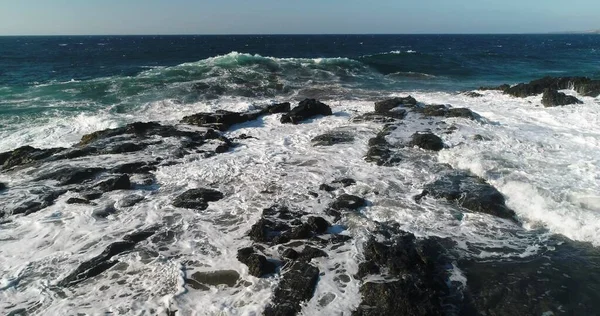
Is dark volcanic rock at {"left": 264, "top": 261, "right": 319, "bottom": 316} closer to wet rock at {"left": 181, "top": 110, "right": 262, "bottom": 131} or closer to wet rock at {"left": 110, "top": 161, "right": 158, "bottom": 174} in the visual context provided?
wet rock at {"left": 110, "top": 161, "right": 158, "bottom": 174}

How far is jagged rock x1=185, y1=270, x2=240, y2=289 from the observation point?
21.9 ft

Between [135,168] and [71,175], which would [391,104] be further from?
[71,175]

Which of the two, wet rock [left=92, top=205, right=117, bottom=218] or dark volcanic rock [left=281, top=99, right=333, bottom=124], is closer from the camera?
wet rock [left=92, top=205, right=117, bottom=218]

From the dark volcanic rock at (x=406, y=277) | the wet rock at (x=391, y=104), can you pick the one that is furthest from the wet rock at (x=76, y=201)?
the wet rock at (x=391, y=104)

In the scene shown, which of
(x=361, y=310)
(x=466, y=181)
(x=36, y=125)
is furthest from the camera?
(x=36, y=125)

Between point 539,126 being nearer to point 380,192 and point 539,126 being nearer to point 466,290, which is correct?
point 380,192

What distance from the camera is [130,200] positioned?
969 centimetres

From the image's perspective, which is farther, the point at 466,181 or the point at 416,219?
the point at 466,181

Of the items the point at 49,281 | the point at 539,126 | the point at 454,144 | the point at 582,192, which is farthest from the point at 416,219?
the point at 539,126

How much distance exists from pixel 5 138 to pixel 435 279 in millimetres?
17108

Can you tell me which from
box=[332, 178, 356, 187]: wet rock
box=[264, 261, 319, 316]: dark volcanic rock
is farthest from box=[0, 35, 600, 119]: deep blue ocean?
box=[264, 261, 319, 316]: dark volcanic rock

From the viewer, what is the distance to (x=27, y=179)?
10.9m

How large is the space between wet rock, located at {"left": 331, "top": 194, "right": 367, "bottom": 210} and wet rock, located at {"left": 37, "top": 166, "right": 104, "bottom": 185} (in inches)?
281

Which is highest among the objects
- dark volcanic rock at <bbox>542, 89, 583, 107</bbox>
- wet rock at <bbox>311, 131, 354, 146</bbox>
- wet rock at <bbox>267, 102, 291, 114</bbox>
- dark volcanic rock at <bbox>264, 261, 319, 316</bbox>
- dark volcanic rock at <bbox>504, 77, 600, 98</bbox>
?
dark volcanic rock at <bbox>504, 77, 600, 98</bbox>
